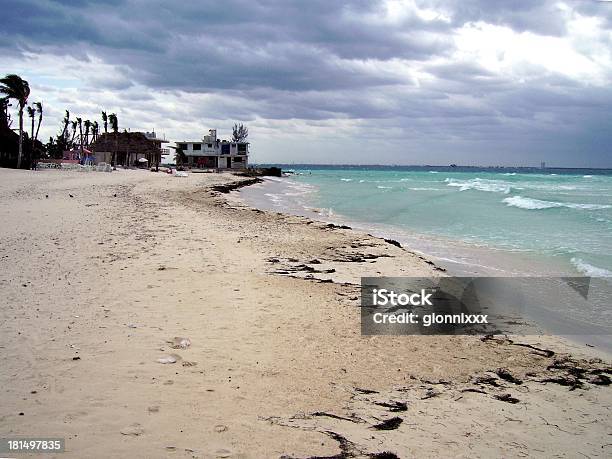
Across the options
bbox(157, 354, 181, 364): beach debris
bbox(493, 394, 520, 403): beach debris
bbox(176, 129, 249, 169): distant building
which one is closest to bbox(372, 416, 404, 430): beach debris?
→ bbox(493, 394, 520, 403): beach debris

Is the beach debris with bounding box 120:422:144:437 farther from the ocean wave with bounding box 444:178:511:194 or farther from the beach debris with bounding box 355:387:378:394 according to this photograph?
the ocean wave with bounding box 444:178:511:194

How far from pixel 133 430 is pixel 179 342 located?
5.29ft

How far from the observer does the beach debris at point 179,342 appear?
4676mm

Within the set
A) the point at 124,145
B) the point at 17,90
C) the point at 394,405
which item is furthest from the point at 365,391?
the point at 124,145

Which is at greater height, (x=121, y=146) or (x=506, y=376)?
(x=121, y=146)

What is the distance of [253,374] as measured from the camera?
4203 millimetres

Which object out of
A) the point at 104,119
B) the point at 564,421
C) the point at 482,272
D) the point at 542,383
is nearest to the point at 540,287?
the point at 482,272

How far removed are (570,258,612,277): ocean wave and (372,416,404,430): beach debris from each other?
7.89 m

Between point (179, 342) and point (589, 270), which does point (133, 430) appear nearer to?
point (179, 342)

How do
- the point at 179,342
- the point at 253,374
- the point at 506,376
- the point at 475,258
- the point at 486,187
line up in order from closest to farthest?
the point at 253,374 < the point at 506,376 < the point at 179,342 < the point at 475,258 < the point at 486,187

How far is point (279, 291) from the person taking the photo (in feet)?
22.7

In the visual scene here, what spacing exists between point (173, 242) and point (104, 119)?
58.4 m

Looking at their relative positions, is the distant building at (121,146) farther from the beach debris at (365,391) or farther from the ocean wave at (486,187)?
the beach debris at (365,391)

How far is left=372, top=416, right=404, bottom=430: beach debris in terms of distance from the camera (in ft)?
11.4
